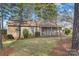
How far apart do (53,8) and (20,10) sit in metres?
0.28

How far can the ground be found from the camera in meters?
1.64

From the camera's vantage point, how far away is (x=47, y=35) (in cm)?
164

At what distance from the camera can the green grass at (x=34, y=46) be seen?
164cm

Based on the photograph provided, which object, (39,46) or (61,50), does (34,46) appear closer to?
(39,46)

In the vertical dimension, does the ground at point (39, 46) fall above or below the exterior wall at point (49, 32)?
below

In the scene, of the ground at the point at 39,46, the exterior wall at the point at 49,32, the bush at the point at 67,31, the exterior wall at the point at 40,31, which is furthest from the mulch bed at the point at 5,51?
the bush at the point at 67,31

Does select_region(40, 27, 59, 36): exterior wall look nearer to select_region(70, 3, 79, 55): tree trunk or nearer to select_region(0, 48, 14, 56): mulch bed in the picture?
select_region(70, 3, 79, 55): tree trunk

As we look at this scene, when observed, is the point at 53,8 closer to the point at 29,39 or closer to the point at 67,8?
the point at 67,8

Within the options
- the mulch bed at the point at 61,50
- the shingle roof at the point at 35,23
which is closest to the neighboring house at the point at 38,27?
the shingle roof at the point at 35,23

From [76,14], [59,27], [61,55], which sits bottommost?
[61,55]

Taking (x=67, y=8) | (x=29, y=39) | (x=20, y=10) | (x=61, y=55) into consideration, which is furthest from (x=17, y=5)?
(x=61, y=55)

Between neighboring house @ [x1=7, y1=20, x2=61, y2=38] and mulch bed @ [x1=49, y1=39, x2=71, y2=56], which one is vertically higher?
neighboring house @ [x1=7, y1=20, x2=61, y2=38]

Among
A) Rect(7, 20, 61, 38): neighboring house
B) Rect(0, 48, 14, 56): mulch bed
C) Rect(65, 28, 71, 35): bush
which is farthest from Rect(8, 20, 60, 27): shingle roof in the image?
Rect(0, 48, 14, 56): mulch bed

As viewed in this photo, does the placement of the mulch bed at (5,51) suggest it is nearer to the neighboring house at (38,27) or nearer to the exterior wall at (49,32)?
the neighboring house at (38,27)
